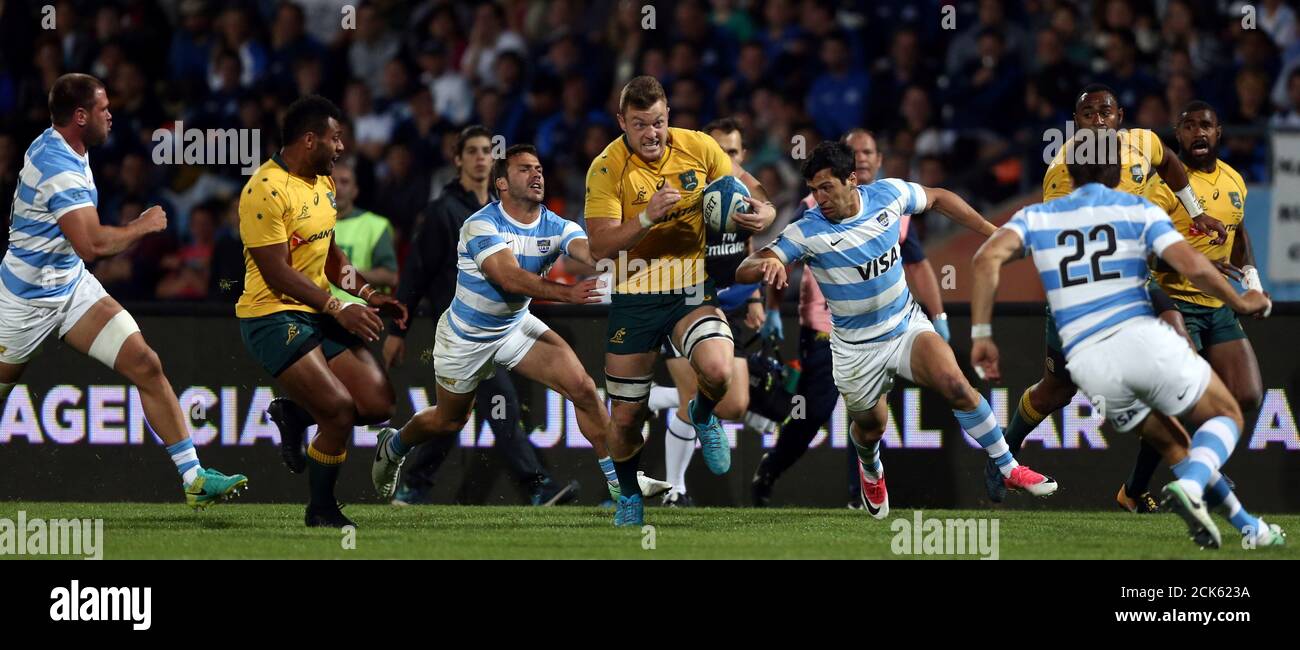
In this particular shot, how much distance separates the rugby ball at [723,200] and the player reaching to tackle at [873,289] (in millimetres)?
262

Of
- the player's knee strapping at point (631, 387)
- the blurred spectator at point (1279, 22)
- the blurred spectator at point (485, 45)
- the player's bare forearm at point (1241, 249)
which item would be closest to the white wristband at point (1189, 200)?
the player's bare forearm at point (1241, 249)

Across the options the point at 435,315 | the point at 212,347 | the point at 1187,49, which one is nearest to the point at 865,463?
the point at 435,315

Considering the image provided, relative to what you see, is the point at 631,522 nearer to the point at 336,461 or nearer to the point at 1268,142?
the point at 336,461

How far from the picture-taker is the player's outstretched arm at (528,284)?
332 inches

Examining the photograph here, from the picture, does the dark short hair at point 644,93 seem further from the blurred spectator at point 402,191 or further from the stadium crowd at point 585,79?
the blurred spectator at point 402,191

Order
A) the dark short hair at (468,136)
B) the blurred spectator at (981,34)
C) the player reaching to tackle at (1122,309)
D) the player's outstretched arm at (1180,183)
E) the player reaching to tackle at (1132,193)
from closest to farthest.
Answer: the player reaching to tackle at (1122,309), the player reaching to tackle at (1132,193), the player's outstretched arm at (1180,183), the dark short hair at (468,136), the blurred spectator at (981,34)

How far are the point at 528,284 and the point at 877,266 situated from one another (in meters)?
1.80

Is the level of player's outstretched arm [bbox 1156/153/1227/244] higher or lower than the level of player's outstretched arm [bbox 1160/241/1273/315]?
higher

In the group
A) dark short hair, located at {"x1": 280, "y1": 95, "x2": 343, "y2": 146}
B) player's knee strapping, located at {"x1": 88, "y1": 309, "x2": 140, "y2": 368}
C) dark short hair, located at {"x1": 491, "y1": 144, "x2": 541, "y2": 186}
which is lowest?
player's knee strapping, located at {"x1": 88, "y1": 309, "x2": 140, "y2": 368}

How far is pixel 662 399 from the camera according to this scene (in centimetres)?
1072

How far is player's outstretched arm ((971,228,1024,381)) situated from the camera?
7.32m

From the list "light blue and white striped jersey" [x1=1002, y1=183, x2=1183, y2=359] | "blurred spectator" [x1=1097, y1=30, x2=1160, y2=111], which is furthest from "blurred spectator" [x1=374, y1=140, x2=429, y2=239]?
"light blue and white striped jersey" [x1=1002, y1=183, x2=1183, y2=359]

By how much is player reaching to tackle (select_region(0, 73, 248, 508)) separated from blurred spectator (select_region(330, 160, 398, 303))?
2.79 m

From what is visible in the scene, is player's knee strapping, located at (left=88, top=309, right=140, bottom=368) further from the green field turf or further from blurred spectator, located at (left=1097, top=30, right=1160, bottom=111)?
blurred spectator, located at (left=1097, top=30, right=1160, bottom=111)
